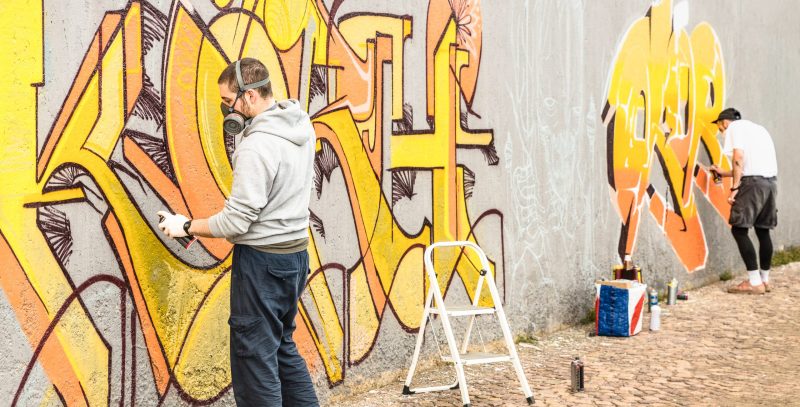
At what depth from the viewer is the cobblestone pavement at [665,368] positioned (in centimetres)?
612

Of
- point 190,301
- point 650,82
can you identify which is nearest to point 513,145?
point 650,82

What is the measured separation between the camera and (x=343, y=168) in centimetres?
604

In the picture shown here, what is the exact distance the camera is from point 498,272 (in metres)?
7.50

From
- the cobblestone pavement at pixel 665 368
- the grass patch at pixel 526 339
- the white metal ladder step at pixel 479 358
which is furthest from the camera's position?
→ the grass patch at pixel 526 339

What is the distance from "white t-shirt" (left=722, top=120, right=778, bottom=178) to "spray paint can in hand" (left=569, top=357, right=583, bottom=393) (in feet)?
16.9

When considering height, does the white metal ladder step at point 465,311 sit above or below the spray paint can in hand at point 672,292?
above

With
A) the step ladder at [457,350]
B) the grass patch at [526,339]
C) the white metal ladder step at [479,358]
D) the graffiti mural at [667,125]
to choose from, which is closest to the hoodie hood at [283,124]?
the step ladder at [457,350]

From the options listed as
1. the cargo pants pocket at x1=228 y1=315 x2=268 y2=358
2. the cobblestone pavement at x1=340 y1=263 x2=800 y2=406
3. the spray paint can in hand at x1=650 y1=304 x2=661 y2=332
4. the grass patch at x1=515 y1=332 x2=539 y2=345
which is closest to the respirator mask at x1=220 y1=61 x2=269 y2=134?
the cargo pants pocket at x1=228 y1=315 x2=268 y2=358

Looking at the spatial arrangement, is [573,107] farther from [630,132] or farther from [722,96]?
[722,96]

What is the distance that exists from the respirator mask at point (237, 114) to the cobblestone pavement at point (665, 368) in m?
2.22

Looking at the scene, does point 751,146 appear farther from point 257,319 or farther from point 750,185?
point 257,319

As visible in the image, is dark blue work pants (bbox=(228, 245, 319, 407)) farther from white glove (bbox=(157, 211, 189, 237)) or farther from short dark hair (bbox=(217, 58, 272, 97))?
short dark hair (bbox=(217, 58, 272, 97))

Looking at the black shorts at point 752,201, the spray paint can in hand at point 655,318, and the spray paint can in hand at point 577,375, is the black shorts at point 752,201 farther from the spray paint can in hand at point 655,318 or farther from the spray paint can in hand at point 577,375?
the spray paint can in hand at point 577,375

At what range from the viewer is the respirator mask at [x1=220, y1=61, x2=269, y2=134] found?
4.39m
